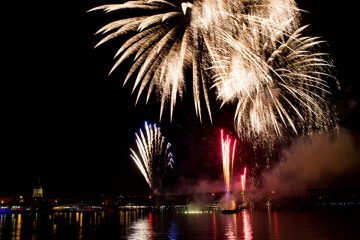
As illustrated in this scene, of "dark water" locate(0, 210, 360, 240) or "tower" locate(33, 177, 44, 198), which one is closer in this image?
"dark water" locate(0, 210, 360, 240)

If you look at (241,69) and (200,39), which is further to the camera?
(241,69)

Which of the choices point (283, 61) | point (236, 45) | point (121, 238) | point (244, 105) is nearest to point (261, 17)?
point (236, 45)

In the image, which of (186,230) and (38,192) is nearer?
(186,230)

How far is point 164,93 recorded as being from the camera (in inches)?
623

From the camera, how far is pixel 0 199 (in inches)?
6580

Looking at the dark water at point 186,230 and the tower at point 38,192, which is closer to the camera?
the dark water at point 186,230

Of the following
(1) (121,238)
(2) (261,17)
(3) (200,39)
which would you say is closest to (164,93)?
(3) (200,39)

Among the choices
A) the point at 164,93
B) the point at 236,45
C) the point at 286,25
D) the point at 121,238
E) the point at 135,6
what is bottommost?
the point at 121,238

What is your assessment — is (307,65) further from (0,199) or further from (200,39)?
(0,199)

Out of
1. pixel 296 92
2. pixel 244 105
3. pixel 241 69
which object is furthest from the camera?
pixel 244 105

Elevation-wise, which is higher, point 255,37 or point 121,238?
point 255,37

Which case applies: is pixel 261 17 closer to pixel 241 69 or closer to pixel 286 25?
pixel 286 25

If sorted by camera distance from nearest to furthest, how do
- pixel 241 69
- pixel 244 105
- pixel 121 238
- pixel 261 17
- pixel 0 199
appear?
1. pixel 261 17
2. pixel 241 69
3. pixel 244 105
4. pixel 121 238
5. pixel 0 199

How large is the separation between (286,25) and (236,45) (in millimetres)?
2273
